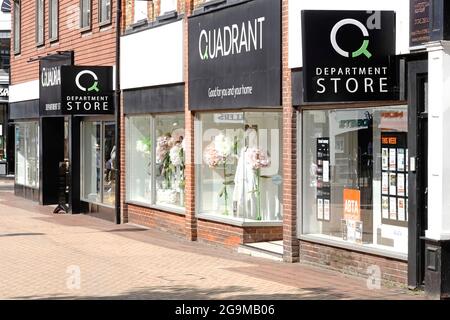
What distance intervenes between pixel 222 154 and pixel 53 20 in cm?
1106

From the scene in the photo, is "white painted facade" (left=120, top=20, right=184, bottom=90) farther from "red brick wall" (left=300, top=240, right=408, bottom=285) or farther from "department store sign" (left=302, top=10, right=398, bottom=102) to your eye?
"department store sign" (left=302, top=10, right=398, bottom=102)

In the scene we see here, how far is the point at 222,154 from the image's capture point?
53.6 ft

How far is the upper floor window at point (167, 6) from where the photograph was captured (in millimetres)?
17781

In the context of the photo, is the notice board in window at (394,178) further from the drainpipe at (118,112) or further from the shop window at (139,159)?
the drainpipe at (118,112)

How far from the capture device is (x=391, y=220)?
1184 centimetres

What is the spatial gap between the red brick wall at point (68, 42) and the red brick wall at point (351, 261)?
902 cm

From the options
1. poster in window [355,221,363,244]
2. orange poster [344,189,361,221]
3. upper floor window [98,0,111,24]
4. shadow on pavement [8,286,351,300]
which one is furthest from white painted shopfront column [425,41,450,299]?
upper floor window [98,0,111,24]

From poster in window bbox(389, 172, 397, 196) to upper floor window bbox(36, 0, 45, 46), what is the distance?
55.4 feet

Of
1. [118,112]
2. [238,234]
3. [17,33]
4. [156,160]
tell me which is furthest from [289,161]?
[17,33]

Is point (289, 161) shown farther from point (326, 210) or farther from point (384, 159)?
point (384, 159)

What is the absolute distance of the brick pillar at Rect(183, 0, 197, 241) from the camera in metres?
16.9

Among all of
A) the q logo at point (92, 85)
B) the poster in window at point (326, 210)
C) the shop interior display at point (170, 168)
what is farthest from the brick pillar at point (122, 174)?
the poster in window at point (326, 210)
